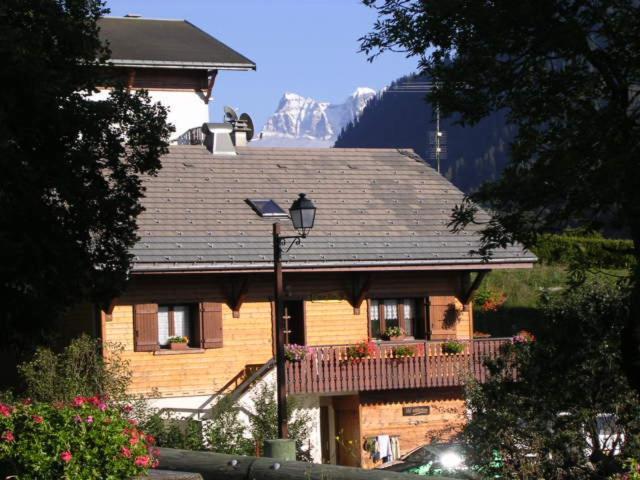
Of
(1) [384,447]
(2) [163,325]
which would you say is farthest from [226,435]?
(1) [384,447]

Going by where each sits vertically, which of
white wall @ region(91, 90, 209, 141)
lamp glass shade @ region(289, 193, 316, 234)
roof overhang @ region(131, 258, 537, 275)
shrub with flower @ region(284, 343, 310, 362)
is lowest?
shrub with flower @ region(284, 343, 310, 362)

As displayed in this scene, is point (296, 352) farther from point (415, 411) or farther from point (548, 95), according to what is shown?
point (548, 95)

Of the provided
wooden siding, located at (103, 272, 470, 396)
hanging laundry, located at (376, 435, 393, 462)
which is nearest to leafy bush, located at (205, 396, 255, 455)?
wooden siding, located at (103, 272, 470, 396)

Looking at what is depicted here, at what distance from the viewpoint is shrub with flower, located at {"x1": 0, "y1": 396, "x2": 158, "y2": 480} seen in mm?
10188

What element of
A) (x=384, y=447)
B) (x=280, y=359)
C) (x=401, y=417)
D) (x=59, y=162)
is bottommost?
(x=384, y=447)

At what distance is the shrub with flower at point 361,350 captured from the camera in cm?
3034

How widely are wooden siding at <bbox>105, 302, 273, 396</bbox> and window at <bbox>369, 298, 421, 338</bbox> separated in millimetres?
3018

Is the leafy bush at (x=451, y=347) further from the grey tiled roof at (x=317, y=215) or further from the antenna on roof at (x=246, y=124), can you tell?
the antenna on roof at (x=246, y=124)

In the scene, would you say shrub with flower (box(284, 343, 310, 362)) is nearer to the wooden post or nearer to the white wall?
the wooden post

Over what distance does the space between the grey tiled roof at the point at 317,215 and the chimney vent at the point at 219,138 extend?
0.37m

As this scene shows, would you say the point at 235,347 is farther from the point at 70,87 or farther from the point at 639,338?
the point at 639,338

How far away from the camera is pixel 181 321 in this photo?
98.8 ft

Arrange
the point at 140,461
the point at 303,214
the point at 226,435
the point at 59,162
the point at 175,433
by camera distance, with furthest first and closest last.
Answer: the point at 175,433 < the point at 226,435 < the point at 303,214 < the point at 59,162 < the point at 140,461

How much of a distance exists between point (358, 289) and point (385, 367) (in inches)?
85.0
